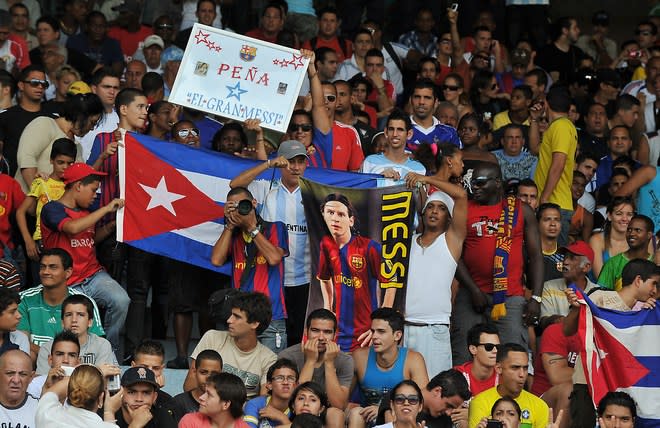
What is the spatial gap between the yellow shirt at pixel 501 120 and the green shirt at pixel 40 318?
18.5ft

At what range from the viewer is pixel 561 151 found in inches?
586

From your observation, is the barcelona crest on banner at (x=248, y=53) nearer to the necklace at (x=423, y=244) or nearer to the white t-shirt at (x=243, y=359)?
the necklace at (x=423, y=244)

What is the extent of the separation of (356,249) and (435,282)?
2.25 feet

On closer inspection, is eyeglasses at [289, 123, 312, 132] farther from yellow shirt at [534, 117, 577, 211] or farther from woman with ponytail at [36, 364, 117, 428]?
woman with ponytail at [36, 364, 117, 428]

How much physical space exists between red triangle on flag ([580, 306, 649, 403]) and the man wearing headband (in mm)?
1220

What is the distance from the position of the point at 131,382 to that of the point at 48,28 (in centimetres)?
712

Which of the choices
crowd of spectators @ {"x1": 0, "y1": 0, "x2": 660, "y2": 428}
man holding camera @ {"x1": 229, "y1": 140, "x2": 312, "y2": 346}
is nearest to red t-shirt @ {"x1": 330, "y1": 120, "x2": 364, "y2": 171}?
crowd of spectators @ {"x1": 0, "y1": 0, "x2": 660, "y2": 428}

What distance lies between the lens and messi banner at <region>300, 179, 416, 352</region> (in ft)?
41.2

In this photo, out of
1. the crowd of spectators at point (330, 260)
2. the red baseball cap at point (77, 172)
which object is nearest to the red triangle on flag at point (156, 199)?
the crowd of spectators at point (330, 260)

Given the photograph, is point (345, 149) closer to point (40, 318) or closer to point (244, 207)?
point (244, 207)

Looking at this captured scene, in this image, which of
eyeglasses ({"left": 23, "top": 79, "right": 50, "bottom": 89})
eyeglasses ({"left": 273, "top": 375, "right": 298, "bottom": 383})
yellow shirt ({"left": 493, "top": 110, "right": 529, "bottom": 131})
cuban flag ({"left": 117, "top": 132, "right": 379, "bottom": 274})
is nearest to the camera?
eyeglasses ({"left": 273, "top": 375, "right": 298, "bottom": 383})

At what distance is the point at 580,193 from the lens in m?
15.3

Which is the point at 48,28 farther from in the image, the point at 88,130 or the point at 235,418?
the point at 235,418

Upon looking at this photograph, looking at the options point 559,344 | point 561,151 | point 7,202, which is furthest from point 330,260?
point 561,151
